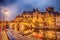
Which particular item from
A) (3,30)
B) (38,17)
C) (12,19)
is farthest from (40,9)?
(3,30)

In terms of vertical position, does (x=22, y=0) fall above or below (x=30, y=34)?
above

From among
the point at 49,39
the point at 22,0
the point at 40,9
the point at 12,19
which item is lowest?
the point at 49,39

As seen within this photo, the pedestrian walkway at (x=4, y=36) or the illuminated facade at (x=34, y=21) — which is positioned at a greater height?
the illuminated facade at (x=34, y=21)

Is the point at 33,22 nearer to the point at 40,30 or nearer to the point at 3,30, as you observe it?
the point at 40,30

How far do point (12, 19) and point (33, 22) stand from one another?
43cm

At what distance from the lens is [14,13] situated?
10.0 feet

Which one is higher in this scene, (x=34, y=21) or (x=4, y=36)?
(x=34, y=21)

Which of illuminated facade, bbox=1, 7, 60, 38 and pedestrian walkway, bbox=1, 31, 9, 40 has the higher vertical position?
illuminated facade, bbox=1, 7, 60, 38

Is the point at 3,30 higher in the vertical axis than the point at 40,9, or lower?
lower

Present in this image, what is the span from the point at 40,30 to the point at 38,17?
0.88ft

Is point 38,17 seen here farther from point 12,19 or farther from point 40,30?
point 12,19

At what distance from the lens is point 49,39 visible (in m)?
2.99

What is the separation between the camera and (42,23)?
3039 millimetres

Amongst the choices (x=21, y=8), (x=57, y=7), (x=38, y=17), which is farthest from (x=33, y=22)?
(x=57, y=7)
